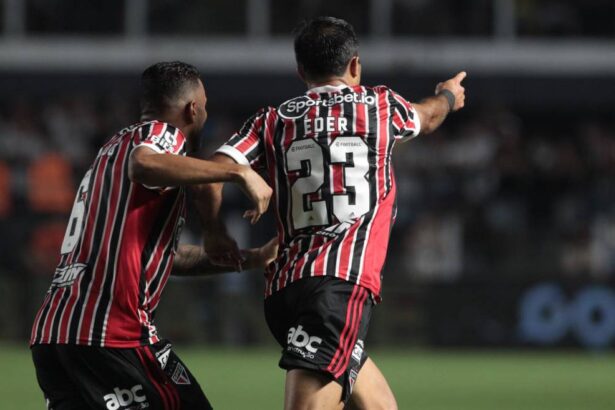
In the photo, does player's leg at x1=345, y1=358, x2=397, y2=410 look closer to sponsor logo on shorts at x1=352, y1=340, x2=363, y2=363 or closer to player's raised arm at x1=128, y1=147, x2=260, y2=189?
sponsor logo on shorts at x1=352, y1=340, x2=363, y2=363

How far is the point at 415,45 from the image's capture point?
2159cm

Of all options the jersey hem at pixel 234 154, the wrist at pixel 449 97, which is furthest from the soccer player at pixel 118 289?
the wrist at pixel 449 97

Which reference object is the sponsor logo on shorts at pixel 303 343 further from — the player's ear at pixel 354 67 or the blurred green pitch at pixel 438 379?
the blurred green pitch at pixel 438 379

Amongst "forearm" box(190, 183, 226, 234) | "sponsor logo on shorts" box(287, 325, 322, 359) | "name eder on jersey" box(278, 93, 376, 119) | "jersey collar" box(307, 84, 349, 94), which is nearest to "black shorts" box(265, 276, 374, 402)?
"sponsor logo on shorts" box(287, 325, 322, 359)

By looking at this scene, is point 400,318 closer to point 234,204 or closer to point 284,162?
point 234,204

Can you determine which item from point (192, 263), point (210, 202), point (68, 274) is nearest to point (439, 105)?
point (210, 202)

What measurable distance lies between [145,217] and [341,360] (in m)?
0.98

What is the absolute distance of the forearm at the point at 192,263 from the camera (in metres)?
5.96

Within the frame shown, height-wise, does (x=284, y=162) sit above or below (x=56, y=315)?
above

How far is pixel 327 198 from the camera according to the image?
5.65 m

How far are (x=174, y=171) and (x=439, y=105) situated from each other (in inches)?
61.0

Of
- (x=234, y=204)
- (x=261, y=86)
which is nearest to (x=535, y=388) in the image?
(x=234, y=204)

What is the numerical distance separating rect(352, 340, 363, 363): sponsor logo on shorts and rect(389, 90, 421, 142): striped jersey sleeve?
0.90 meters

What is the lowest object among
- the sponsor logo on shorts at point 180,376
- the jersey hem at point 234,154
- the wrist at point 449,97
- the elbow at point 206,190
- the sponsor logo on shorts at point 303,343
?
the sponsor logo on shorts at point 180,376
